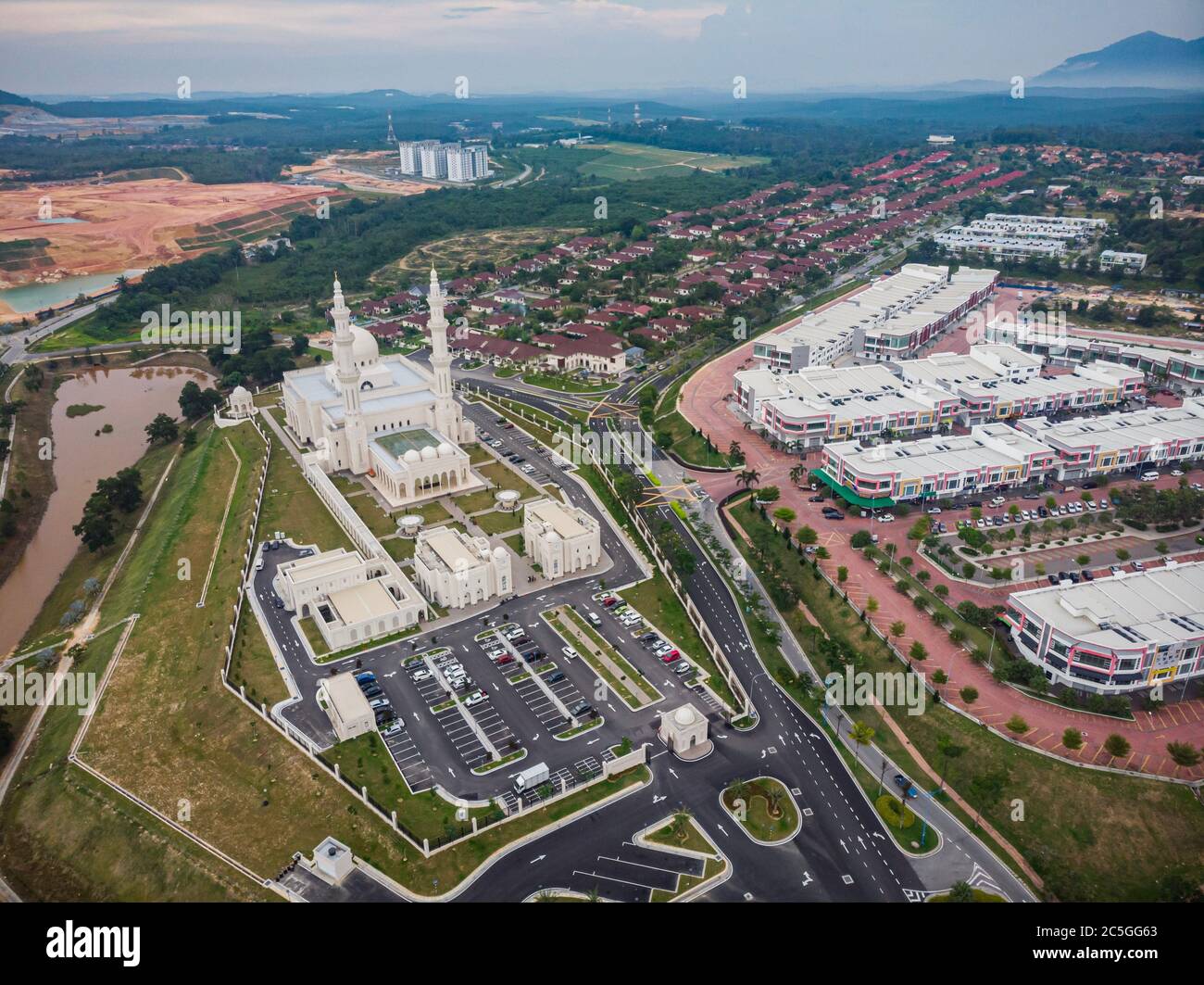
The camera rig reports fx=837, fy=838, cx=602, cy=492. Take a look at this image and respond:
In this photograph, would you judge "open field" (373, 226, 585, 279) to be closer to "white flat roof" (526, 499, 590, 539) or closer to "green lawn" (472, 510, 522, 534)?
"green lawn" (472, 510, 522, 534)

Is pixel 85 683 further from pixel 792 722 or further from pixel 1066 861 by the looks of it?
pixel 1066 861

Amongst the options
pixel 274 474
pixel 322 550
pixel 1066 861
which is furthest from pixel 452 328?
pixel 1066 861

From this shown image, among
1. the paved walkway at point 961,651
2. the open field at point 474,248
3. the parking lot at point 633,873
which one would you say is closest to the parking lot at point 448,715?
the parking lot at point 633,873

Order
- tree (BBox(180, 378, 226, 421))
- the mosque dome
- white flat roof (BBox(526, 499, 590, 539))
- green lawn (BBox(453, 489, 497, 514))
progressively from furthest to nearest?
tree (BBox(180, 378, 226, 421)), the mosque dome, green lawn (BBox(453, 489, 497, 514)), white flat roof (BBox(526, 499, 590, 539))

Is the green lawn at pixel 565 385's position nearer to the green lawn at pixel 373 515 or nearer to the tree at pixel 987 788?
the green lawn at pixel 373 515

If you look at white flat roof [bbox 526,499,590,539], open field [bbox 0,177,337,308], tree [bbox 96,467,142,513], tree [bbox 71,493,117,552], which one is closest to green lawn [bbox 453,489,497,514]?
white flat roof [bbox 526,499,590,539]

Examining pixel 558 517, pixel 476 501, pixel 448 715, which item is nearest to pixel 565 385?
pixel 476 501
